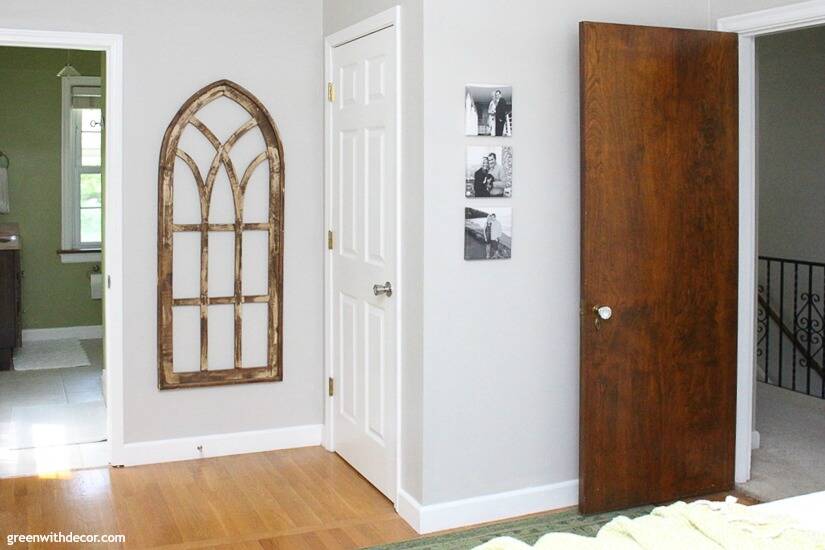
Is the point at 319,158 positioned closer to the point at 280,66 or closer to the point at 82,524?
the point at 280,66

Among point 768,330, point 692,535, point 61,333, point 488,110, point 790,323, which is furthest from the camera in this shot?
point 61,333

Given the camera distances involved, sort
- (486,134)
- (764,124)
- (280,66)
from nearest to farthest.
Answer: (486,134) → (280,66) → (764,124)

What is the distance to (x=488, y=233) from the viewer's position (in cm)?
385

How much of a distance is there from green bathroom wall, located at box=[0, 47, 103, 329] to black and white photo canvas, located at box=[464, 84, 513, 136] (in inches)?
206

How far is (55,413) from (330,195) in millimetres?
2220

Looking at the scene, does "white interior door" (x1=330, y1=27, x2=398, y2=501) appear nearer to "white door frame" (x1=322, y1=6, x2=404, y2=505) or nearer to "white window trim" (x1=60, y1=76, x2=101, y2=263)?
"white door frame" (x1=322, y1=6, x2=404, y2=505)

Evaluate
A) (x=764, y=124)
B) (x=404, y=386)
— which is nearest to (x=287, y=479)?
(x=404, y=386)

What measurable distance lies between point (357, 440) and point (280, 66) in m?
1.91

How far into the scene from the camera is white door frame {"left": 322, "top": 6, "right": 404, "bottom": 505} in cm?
396

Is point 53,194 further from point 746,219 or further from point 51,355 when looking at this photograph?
point 746,219

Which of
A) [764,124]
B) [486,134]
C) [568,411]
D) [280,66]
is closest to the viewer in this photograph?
[486,134]

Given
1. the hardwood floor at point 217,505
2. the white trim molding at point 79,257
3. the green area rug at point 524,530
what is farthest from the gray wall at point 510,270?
the white trim molding at point 79,257

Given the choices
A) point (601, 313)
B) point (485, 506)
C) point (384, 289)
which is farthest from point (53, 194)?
point (601, 313)

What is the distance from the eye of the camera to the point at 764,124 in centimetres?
759
